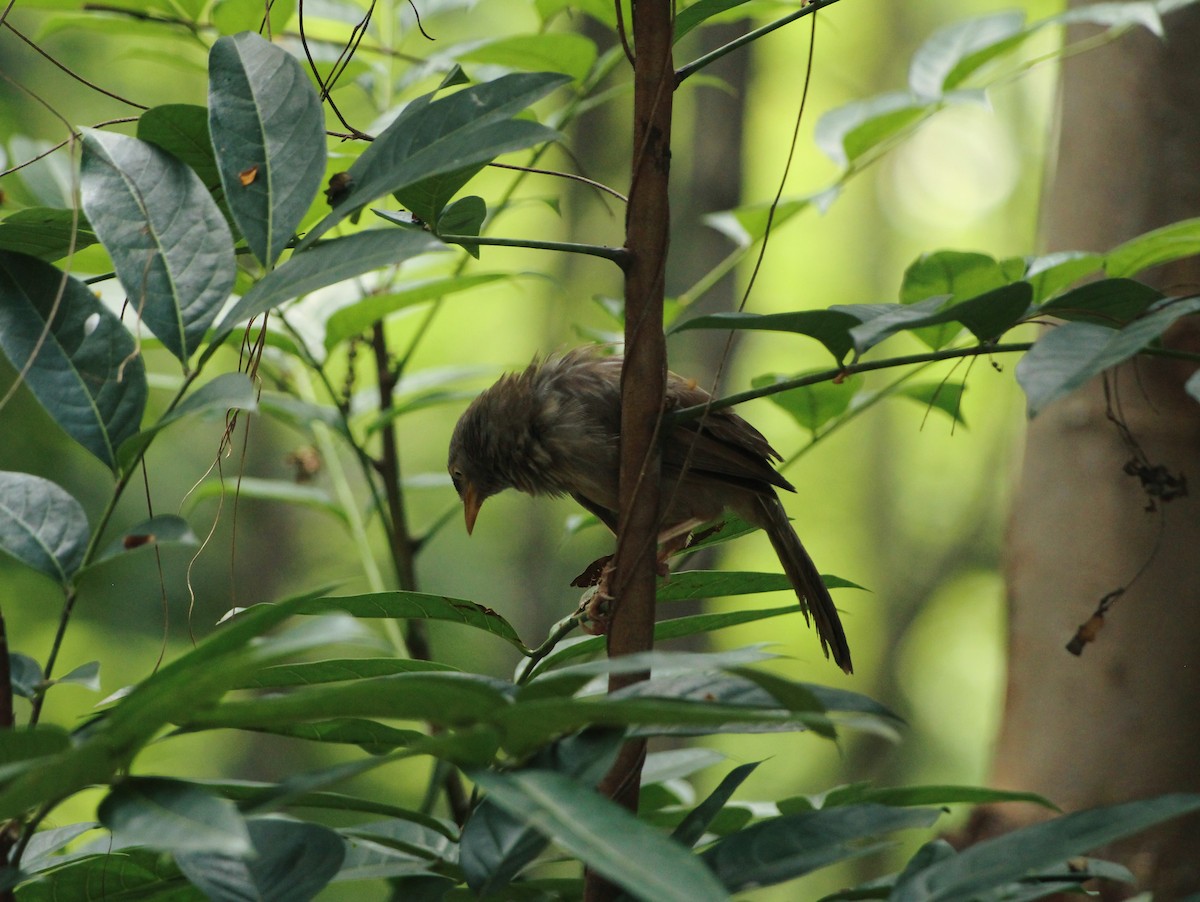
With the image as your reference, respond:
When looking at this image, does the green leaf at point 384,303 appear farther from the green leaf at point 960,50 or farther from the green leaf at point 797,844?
the green leaf at point 797,844

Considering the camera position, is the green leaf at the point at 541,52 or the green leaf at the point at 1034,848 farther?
the green leaf at the point at 541,52

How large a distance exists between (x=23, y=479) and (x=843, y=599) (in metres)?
10.7

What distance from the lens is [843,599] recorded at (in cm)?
1130

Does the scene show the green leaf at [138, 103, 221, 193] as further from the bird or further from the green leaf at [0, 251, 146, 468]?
the bird

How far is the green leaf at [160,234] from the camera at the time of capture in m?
1.16

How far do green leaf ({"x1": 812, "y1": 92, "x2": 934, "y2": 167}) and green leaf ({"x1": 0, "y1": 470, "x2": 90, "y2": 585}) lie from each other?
6.06 feet

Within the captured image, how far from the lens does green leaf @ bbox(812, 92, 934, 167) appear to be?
244 centimetres

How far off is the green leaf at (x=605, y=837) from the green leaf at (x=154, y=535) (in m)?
0.35

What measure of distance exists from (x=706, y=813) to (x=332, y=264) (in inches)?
26.8

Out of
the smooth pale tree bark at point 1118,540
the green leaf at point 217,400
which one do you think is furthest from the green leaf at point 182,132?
the smooth pale tree bark at point 1118,540

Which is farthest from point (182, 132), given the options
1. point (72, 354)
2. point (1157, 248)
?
point (1157, 248)

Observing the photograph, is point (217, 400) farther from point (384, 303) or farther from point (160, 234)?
point (384, 303)

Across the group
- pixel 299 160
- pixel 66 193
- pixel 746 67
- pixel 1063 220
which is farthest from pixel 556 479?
pixel 746 67

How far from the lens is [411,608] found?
4.66 feet
